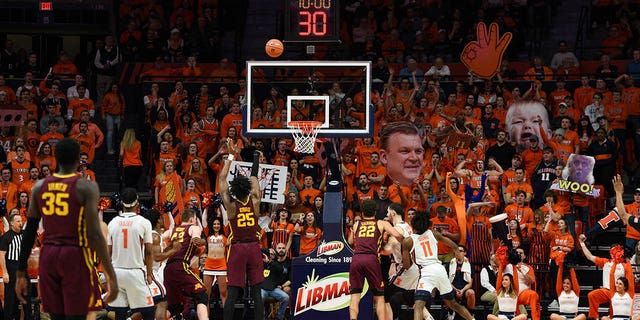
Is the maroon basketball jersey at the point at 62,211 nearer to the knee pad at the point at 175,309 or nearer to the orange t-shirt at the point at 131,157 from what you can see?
the knee pad at the point at 175,309

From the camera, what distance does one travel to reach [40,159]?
71.1 feet

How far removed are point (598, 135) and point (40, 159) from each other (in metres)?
10.8

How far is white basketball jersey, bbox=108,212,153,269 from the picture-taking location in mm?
13617

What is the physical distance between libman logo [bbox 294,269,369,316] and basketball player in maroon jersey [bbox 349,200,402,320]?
2.82 ft

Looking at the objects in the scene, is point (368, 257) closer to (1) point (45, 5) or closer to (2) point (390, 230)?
(2) point (390, 230)

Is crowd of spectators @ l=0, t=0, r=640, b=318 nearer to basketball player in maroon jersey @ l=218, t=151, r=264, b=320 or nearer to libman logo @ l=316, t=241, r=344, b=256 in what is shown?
libman logo @ l=316, t=241, r=344, b=256

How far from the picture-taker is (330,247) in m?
16.6

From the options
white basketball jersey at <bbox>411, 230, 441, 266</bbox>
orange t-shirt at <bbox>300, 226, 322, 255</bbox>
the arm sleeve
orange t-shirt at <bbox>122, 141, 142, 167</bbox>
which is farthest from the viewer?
orange t-shirt at <bbox>122, 141, 142, 167</bbox>

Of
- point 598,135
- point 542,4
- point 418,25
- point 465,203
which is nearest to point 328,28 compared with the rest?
point 465,203

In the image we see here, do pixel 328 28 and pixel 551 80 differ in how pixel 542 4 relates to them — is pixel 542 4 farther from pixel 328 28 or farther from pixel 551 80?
Result: pixel 328 28

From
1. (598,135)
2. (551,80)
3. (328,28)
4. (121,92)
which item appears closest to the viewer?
(328,28)

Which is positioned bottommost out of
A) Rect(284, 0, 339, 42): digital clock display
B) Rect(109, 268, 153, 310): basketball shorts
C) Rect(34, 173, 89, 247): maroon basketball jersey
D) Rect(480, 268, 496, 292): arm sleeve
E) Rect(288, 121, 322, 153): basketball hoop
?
Rect(480, 268, 496, 292): arm sleeve

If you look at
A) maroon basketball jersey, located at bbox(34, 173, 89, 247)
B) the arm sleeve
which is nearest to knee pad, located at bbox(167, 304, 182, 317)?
the arm sleeve

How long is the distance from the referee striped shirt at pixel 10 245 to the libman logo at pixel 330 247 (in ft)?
15.0
